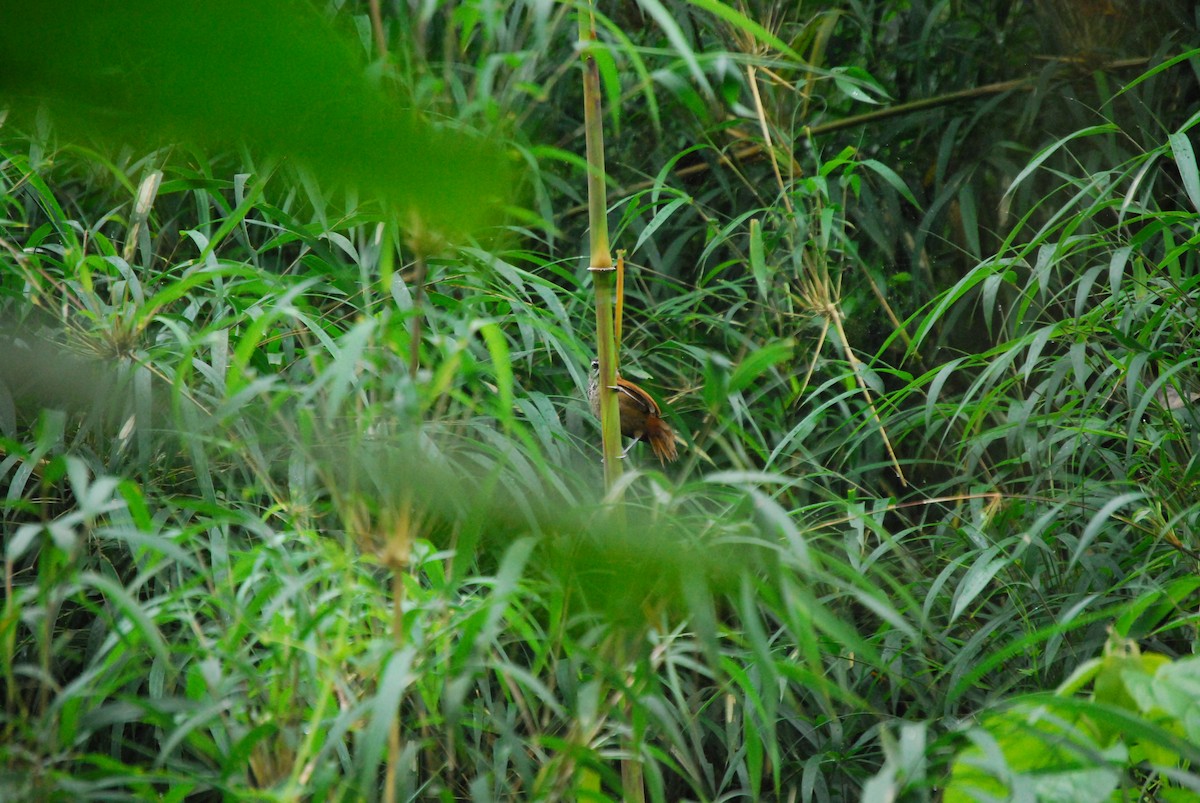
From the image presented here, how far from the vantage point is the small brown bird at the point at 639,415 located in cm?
142

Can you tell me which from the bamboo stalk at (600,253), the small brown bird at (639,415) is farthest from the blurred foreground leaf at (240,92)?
the small brown bird at (639,415)

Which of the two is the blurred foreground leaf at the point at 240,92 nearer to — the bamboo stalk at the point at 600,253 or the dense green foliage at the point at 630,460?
the dense green foliage at the point at 630,460

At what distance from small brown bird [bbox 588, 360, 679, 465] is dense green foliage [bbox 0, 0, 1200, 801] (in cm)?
6

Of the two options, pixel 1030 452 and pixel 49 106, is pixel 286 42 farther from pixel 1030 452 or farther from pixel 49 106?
pixel 1030 452

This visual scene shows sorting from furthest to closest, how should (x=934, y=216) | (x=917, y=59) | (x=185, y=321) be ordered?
1. (x=917, y=59)
2. (x=934, y=216)
3. (x=185, y=321)

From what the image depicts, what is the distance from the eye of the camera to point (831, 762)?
4.65 feet

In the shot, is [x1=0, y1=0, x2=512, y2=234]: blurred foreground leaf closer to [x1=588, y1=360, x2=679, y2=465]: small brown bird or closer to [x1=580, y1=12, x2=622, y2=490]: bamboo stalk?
[x1=580, y1=12, x2=622, y2=490]: bamboo stalk

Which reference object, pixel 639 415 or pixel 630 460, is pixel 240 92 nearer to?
pixel 639 415

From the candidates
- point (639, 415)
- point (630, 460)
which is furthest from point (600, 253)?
point (630, 460)

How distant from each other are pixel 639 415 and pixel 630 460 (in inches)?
11.6

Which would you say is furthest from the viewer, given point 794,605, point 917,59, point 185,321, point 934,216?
point 917,59

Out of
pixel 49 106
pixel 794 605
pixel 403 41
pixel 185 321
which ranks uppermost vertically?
pixel 49 106

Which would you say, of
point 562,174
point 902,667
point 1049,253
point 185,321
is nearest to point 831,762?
point 902,667

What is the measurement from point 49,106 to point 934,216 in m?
2.03
